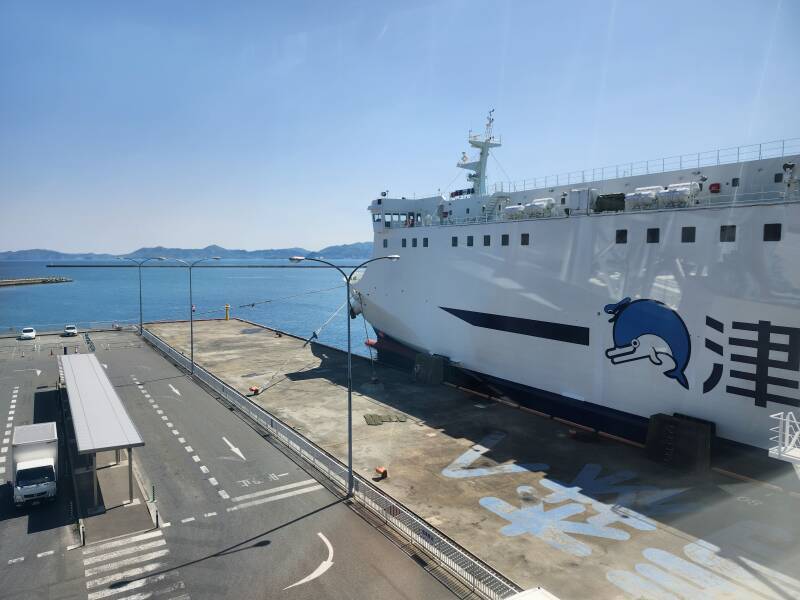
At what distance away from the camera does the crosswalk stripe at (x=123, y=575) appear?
13.6m

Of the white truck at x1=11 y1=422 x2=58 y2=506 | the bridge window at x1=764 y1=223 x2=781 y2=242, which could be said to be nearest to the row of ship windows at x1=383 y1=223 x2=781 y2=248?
the bridge window at x1=764 y1=223 x2=781 y2=242

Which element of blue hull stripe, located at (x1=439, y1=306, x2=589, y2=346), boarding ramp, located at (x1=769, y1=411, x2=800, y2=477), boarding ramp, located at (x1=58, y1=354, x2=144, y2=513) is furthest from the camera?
blue hull stripe, located at (x1=439, y1=306, x2=589, y2=346)

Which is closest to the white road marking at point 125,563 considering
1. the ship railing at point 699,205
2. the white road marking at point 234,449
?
the white road marking at point 234,449

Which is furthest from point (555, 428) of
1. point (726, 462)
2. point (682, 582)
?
point (682, 582)

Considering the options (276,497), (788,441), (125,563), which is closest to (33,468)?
(125,563)

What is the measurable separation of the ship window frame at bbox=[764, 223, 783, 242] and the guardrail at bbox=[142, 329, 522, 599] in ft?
54.5

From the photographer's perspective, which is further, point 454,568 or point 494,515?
point 494,515

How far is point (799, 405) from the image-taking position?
1853 centimetres

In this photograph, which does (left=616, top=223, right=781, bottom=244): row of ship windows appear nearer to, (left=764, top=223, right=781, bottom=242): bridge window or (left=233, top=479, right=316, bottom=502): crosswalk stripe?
(left=764, top=223, right=781, bottom=242): bridge window

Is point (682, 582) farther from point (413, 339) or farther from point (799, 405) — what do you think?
point (413, 339)

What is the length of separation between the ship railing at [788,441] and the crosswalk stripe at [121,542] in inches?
830

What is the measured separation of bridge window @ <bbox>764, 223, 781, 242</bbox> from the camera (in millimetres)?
19109

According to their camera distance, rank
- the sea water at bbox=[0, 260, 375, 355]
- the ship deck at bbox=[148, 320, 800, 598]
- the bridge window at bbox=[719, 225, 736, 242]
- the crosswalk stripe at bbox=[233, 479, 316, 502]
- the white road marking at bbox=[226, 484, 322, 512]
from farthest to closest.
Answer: the sea water at bbox=[0, 260, 375, 355] < the bridge window at bbox=[719, 225, 736, 242] < the crosswalk stripe at bbox=[233, 479, 316, 502] < the white road marking at bbox=[226, 484, 322, 512] < the ship deck at bbox=[148, 320, 800, 598]

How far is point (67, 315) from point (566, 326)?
102m
